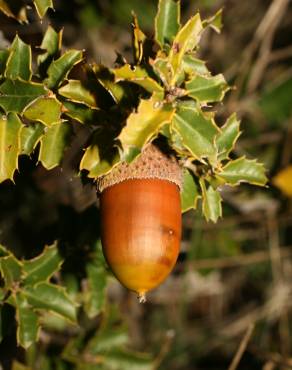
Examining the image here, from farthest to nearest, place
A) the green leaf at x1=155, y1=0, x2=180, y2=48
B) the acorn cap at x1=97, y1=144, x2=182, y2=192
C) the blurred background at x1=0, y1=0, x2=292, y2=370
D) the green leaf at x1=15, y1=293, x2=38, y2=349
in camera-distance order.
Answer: the blurred background at x1=0, y1=0, x2=292, y2=370
the green leaf at x1=15, y1=293, x2=38, y2=349
the green leaf at x1=155, y1=0, x2=180, y2=48
the acorn cap at x1=97, y1=144, x2=182, y2=192

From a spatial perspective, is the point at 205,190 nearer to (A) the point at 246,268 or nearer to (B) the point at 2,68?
(B) the point at 2,68

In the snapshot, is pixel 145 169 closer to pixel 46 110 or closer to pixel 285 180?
pixel 46 110

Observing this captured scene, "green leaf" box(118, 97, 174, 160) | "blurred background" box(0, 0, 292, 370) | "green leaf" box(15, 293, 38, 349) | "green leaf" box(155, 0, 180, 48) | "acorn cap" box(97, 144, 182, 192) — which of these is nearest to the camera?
"green leaf" box(118, 97, 174, 160)

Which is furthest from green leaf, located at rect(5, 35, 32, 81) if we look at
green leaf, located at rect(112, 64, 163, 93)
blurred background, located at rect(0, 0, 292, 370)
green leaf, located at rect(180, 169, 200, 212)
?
blurred background, located at rect(0, 0, 292, 370)

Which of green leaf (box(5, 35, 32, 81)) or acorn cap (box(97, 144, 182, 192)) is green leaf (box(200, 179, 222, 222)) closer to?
acorn cap (box(97, 144, 182, 192))

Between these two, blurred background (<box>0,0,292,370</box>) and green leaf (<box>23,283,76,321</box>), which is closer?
green leaf (<box>23,283,76,321</box>)

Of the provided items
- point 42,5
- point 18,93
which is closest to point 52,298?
point 18,93

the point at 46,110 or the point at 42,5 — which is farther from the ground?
the point at 42,5

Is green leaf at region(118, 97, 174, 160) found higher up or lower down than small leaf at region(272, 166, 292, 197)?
lower down
